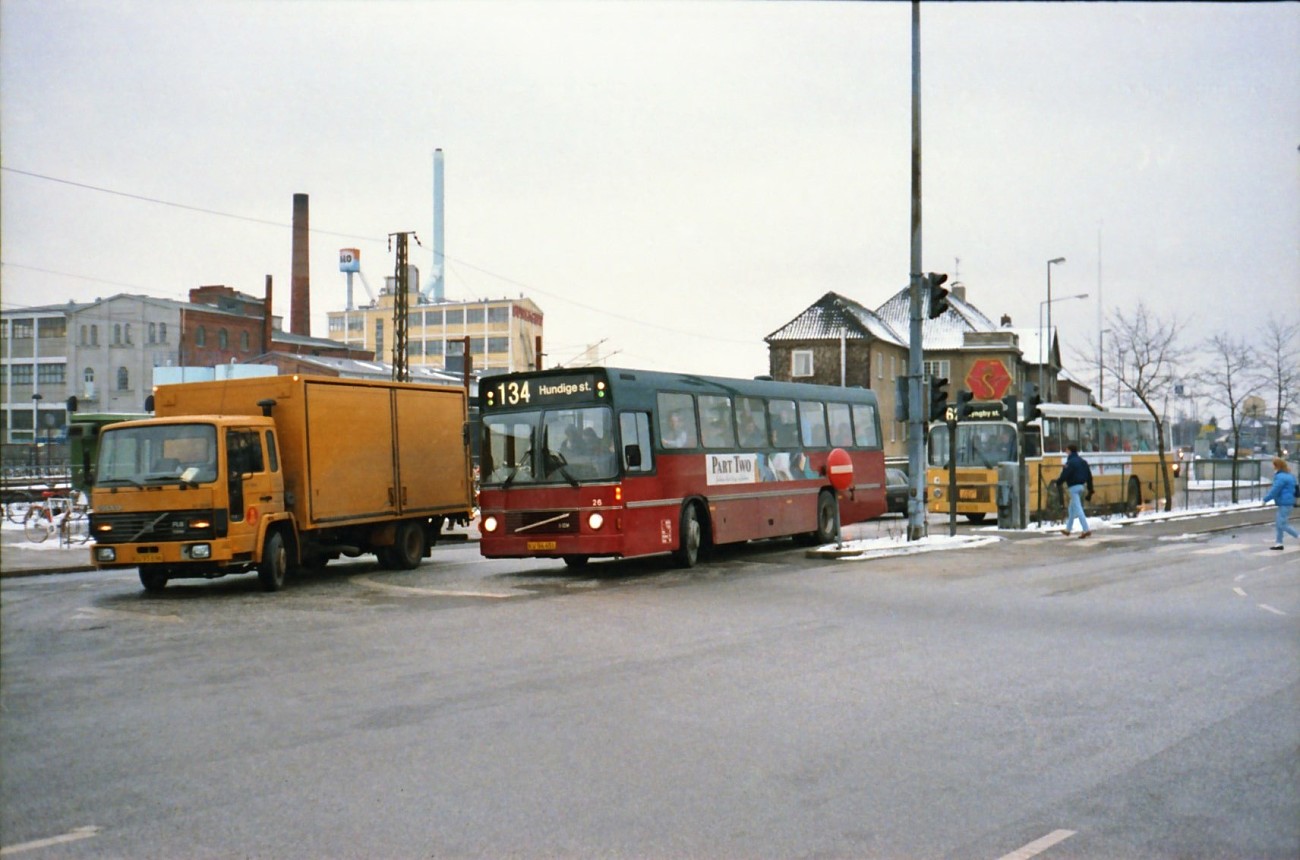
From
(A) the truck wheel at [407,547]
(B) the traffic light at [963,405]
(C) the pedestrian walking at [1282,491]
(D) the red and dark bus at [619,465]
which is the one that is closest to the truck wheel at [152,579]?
(A) the truck wheel at [407,547]

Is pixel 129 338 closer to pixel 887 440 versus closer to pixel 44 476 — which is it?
pixel 44 476

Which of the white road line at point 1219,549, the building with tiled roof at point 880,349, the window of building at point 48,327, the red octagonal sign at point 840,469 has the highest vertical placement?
the building with tiled roof at point 880,349

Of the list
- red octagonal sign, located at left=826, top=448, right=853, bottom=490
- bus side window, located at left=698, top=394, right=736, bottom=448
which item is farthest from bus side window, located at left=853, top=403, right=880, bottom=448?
bus side window, located at left=698, top=394, right=736, bottom=448

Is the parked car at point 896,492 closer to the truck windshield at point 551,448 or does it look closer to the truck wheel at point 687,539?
the truck wheel at point 687,539

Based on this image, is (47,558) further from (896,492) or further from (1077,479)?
(896,492)

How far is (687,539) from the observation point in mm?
19562

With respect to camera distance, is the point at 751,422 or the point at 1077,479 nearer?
the point at 751,422

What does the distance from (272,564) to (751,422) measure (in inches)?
340

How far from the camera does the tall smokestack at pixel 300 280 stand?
3322 inches

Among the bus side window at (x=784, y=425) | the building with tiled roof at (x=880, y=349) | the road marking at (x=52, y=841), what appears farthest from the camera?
the building with tiled roof at (x=880, y=349)

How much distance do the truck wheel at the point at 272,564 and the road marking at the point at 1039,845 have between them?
42.7ft

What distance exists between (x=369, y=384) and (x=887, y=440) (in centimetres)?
6416

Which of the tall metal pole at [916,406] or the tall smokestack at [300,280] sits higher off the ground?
the tall smokestack at [300,280]

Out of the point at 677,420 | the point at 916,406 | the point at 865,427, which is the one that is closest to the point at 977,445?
the point at 865,427
